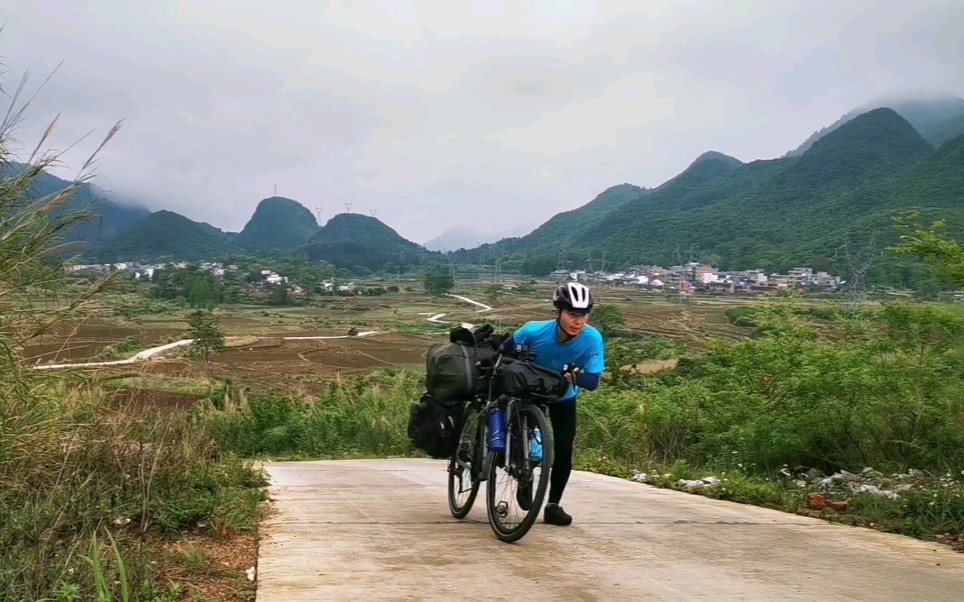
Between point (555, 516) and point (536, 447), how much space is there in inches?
27.3

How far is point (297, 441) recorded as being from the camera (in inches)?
703

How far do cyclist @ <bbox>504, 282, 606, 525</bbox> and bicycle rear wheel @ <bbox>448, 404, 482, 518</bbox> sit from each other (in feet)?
1.72

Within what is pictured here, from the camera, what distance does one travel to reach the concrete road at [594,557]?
381cm

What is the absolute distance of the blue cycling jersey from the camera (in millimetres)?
5277

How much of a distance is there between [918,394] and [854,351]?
1749 millimetres

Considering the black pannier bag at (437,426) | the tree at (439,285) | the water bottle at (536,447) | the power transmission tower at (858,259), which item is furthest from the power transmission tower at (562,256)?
the water bottle at (536,447)

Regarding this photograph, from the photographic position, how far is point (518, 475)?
498 cm

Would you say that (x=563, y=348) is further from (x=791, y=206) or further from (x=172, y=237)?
(x=172, y=237)

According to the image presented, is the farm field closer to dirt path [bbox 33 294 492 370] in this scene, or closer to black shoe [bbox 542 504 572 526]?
dirt path [bbox 33 294 492 370]

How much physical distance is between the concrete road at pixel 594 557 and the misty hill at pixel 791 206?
4535cm

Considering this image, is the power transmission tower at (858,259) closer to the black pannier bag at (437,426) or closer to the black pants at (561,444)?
the black pants at (561,444)

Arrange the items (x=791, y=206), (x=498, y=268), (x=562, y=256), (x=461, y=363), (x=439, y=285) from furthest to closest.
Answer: (x=498, y=268)
(x=439, y=285)
(x=562, y=256)
(x=791, y=206)
(x=461, y=363)

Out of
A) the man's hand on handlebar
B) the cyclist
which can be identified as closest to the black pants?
the cyclist

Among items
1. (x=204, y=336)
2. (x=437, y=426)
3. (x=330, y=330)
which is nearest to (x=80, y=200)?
(x=437, y=426)
